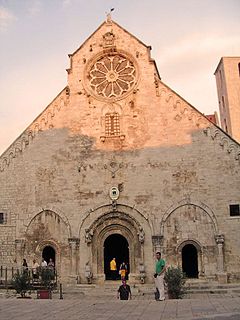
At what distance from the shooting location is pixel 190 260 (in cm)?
2234

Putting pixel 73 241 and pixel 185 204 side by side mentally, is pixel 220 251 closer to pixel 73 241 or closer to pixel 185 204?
pixel 185 204

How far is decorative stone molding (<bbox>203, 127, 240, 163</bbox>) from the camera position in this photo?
21847 mm

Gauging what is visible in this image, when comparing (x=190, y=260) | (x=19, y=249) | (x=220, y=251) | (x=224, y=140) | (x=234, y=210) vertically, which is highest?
(x=224, y=140)

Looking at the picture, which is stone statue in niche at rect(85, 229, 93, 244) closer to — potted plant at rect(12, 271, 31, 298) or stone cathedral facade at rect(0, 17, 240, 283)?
stone cathedral facade at rect(0, 17, 240, 283)

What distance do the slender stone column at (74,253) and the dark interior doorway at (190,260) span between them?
5990 millimetres

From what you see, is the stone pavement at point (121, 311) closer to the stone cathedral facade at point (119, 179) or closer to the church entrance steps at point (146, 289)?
the church entrance steps at point (146, 289)

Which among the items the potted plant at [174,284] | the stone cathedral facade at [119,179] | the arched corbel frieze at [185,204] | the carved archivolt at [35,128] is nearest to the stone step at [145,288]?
the stone cathedral facade at [119,179]

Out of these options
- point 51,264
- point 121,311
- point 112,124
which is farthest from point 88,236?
point 121,311

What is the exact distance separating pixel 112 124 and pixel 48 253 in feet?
28.1

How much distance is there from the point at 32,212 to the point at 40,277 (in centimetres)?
532

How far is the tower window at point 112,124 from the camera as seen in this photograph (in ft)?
78.1

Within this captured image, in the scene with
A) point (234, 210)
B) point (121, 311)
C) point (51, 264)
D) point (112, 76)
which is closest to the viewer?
point (121, 311)

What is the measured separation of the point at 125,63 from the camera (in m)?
25.1

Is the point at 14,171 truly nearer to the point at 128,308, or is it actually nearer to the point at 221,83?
the point at 128,308
